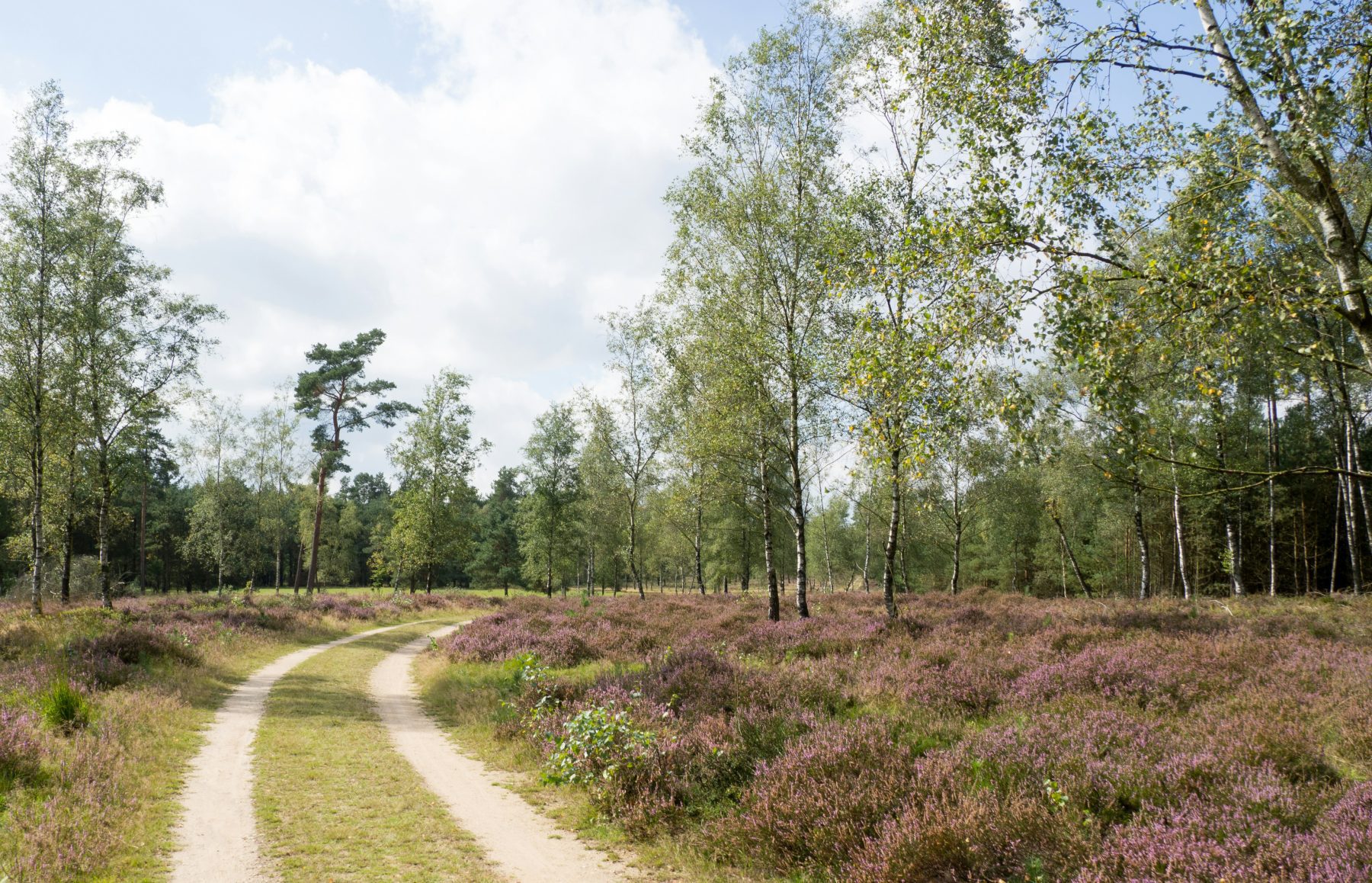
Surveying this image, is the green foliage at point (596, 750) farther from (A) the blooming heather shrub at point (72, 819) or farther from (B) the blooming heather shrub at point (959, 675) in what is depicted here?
(B) the blooming heather shrub at point (959, 675)

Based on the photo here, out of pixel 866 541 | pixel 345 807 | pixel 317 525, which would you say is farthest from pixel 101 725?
pixel 866 541

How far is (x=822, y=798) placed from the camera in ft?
20.6

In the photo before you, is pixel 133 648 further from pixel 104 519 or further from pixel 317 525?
pixel 317 525

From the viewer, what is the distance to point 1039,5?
21.6ft

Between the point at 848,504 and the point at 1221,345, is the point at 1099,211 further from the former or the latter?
the point at 848,504

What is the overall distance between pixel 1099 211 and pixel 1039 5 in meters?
2.15

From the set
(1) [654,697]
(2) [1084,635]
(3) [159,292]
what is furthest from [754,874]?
(3) [159,292]

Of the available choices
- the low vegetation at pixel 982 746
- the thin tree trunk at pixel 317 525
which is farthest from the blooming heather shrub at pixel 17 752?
the thin tree trunk at pixel 317 525

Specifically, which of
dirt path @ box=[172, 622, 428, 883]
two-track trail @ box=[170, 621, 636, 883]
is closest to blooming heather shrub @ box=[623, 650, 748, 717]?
two-track trail @ box=[170, 621, 636, 883]

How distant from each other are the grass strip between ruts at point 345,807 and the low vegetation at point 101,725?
107cm

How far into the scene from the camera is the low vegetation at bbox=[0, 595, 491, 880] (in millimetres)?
6332

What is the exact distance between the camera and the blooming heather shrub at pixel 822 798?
5.89m

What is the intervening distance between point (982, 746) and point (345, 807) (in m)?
7.49

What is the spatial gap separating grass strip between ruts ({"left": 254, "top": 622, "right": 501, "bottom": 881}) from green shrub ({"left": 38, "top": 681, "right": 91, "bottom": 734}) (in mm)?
2500
